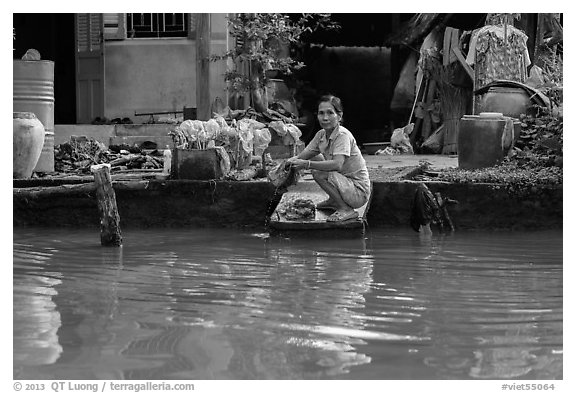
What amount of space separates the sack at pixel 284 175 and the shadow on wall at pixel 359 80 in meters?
9.92

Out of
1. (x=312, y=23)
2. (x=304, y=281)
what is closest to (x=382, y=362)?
(x=304, y=281)

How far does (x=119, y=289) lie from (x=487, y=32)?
27.1 ft

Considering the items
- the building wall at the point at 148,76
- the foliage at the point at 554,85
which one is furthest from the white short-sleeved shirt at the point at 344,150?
the building wall at the point at 148,76

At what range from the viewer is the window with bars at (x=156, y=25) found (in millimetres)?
14508

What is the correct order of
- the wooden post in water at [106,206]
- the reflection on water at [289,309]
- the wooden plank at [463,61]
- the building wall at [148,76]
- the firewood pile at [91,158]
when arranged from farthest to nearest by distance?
the building wall at [148,76] → the wooden plank at [463,61] → the firewood pile at [91,158] → the wooden post in water at [106,206] → the reflection on water at [289,309]

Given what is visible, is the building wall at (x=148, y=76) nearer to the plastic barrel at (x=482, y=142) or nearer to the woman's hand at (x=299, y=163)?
the plastic barrel at (x=482, y=142)

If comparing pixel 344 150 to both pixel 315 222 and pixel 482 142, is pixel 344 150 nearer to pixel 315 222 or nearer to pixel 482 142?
pixel 315 222

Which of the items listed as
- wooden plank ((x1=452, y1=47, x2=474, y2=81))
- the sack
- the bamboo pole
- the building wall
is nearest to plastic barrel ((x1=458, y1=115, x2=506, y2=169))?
the sack

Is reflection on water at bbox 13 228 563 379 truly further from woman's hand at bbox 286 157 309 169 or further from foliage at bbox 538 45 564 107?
foliage at bbox 538 45 564 107

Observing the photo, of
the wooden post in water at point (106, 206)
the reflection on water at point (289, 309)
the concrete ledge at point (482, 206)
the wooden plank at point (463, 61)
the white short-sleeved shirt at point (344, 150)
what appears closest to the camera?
the reflection on water at point (289, 309)

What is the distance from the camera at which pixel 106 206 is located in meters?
8.06

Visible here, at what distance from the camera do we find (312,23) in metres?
16.9
